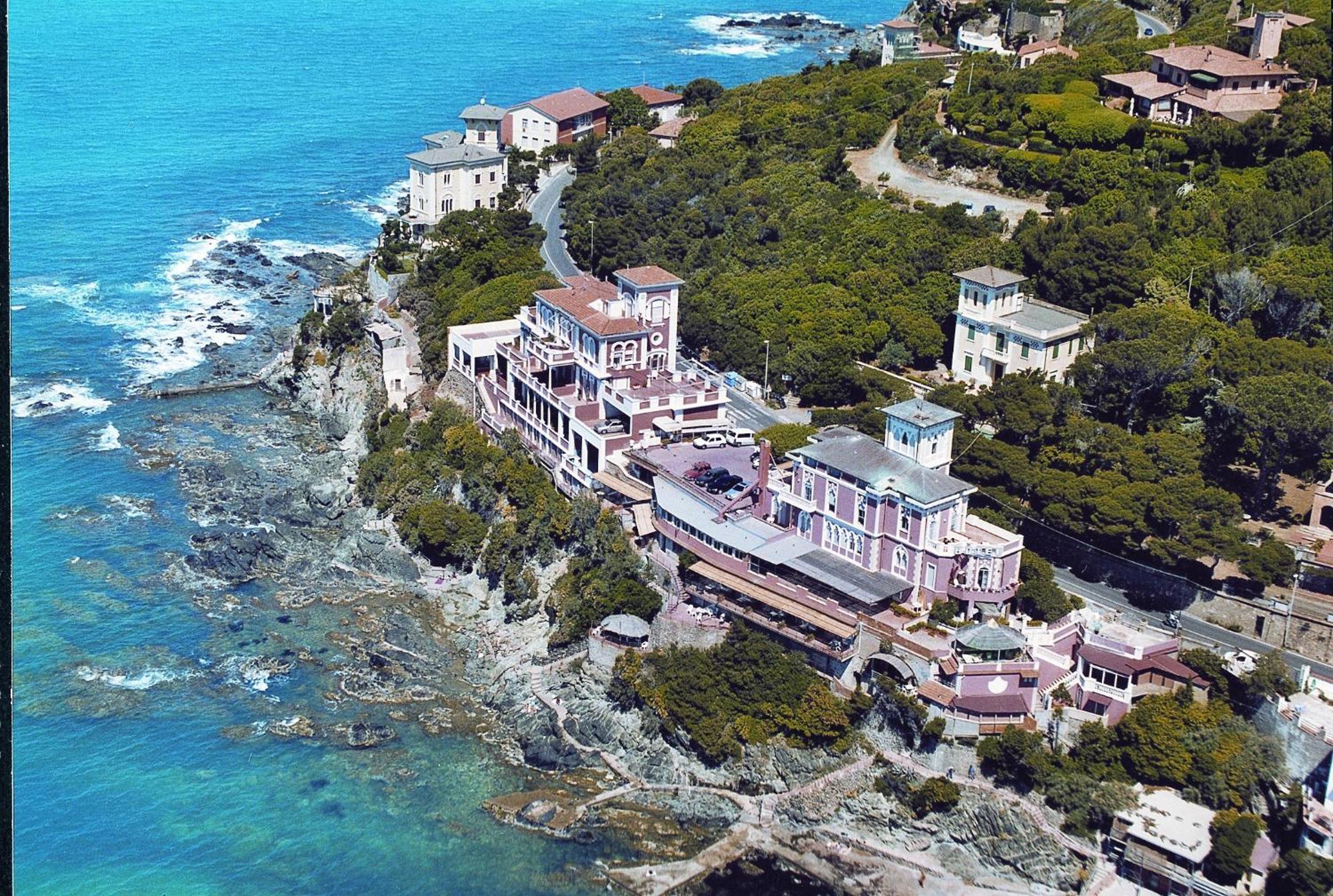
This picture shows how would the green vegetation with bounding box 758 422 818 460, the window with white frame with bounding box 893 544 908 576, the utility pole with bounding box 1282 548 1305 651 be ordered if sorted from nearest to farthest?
the utility pole with bounding box 1282 548 1305 651 → the window with white frame with bounding box 893 544 908 576 → the green vegetation with bounding box 758 422 818 460

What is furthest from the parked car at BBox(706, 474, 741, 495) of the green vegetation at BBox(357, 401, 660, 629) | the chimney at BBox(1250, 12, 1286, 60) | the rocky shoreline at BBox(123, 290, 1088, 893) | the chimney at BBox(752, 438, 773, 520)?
the chimney at BBox(1250, 12, 1286, 60)

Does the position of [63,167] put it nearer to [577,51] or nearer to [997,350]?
[577,51]

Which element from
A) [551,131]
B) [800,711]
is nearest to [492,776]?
[800,711]

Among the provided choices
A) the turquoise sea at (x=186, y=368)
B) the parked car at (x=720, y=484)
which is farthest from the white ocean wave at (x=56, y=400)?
the parked car at (x=720, y=484)

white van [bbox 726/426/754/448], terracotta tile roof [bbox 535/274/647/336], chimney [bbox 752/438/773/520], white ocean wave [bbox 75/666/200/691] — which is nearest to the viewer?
white ocean wave [bbox 75/666/200/691]

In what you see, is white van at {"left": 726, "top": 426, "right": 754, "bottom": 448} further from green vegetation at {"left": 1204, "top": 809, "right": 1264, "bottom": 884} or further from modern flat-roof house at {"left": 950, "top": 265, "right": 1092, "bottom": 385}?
green vegetation at {"left": 1204, "top": 809, "right": 1264, "bottom": 884}

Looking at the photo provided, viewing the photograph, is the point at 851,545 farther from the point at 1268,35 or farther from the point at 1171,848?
the point at 1268,35

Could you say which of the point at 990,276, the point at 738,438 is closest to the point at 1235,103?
the point at 990,276
